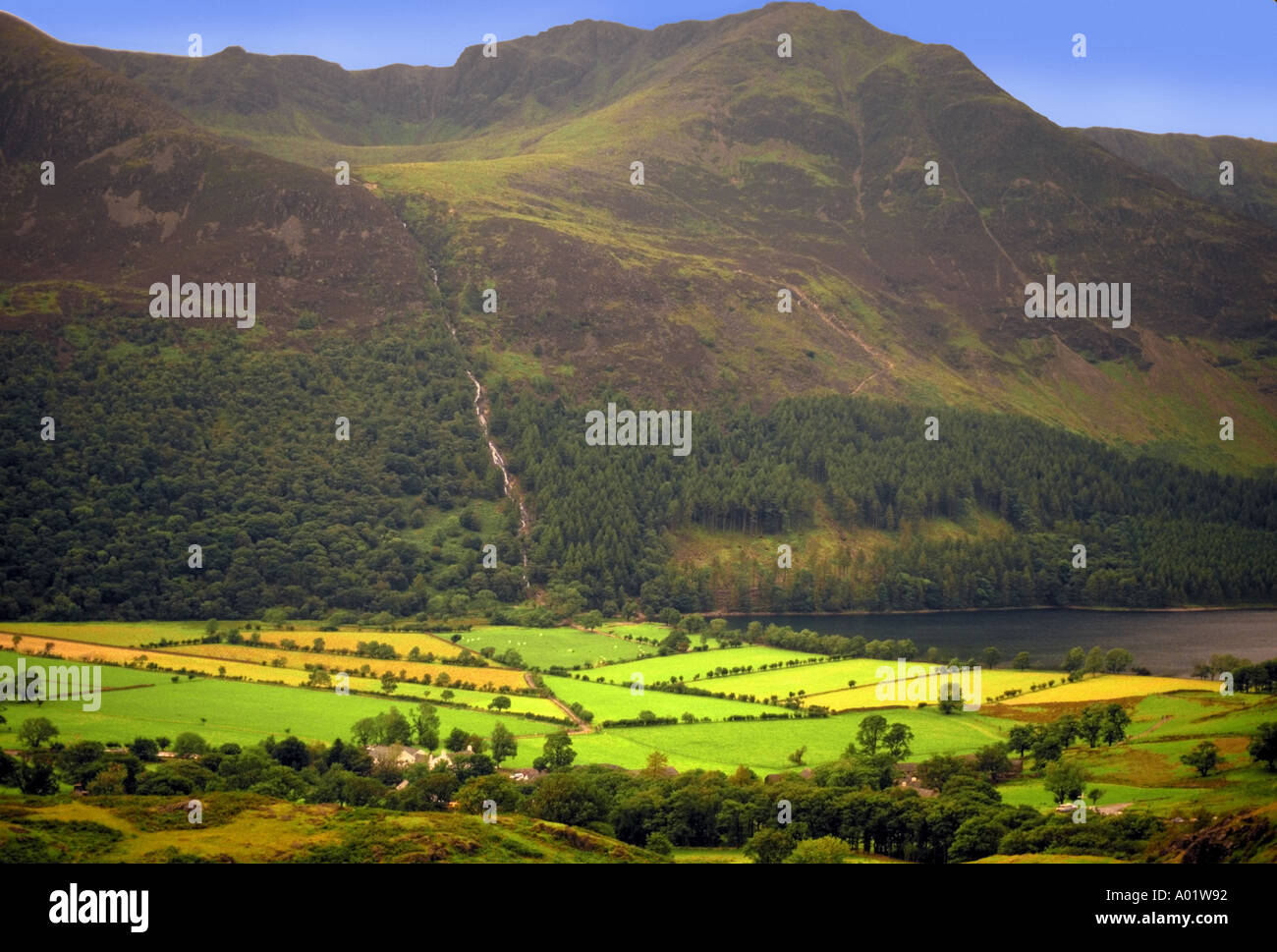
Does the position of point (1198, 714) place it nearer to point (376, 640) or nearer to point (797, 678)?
point (797, 678)

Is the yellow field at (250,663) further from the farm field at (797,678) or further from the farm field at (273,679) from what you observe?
the farm field at (797,678)

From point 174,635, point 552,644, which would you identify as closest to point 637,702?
point 552,644

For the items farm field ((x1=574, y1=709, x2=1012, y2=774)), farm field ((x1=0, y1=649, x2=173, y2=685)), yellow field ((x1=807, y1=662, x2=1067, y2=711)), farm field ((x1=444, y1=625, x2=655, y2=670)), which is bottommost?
farm field ((x1=574, y1=709, x2=1012, y2=774))

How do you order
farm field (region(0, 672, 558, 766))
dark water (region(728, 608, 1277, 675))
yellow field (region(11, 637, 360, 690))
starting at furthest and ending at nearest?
dark water (region(728, 608, 1277, 675))
yellow field (region(11, 637, 360, 690))
farm field (region(0, 672, 558, 766))

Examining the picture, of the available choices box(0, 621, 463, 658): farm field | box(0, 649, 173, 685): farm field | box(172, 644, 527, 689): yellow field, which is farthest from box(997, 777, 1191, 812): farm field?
box(0, 649, 173, 685): farm field

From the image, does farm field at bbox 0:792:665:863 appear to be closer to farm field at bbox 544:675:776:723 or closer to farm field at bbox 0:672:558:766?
farm field at bbox 0:672:558:766
